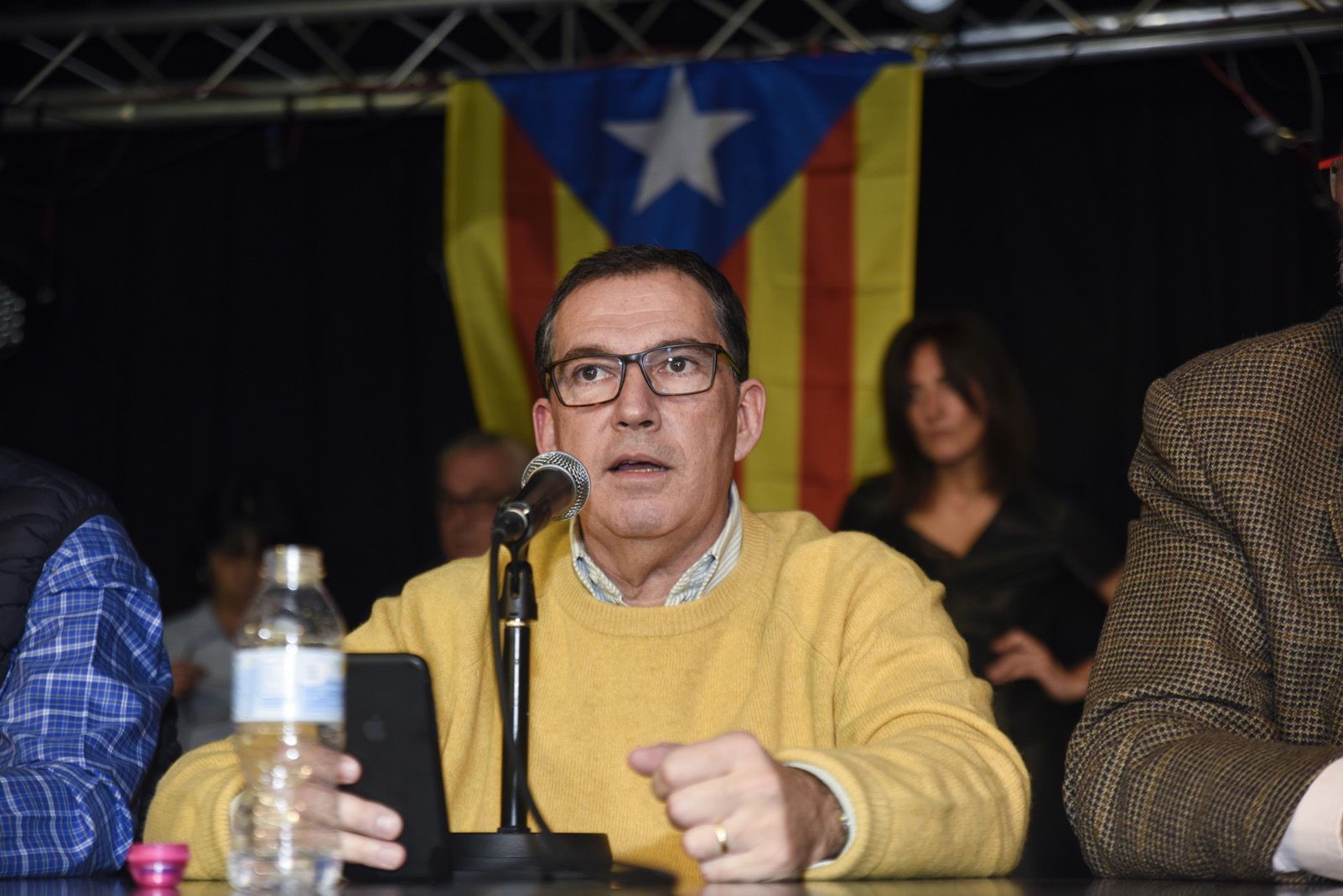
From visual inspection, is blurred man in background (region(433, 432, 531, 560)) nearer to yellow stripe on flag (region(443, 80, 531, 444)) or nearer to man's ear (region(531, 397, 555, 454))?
yellow stripe on flag (region(443, 80, 531, 444))

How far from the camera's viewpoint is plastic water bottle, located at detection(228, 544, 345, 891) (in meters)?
1.32

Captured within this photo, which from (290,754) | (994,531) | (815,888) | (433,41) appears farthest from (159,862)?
(433,41)

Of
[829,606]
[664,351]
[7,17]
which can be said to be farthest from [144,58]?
[829,606]

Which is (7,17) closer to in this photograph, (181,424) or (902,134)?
(181,424)

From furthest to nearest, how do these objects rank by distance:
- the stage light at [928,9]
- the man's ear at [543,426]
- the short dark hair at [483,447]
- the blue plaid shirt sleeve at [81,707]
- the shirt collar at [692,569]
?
the short dark hair at [483,447], the stage light at [928,9], the man's ear at [543,426], the shirt collar at [692,569], the blue plaid shirt sleeve at [81,707]

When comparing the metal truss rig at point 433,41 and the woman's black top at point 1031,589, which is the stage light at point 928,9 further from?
the woman's black top at point 1031,589

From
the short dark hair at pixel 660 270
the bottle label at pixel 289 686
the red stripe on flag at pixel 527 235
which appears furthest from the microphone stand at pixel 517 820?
the red stripe on flag at pixel 527 235

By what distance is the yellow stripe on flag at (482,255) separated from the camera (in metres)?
4.37

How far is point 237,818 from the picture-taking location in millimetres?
1600

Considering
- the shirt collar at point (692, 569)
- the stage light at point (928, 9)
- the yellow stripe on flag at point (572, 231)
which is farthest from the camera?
the yellow stripe on flag at point (572, 231)

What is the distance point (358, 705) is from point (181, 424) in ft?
13.6

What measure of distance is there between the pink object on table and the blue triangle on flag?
9.51 feet

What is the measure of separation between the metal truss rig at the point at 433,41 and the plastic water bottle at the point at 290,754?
3.05 metres

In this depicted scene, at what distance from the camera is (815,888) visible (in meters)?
1.35
